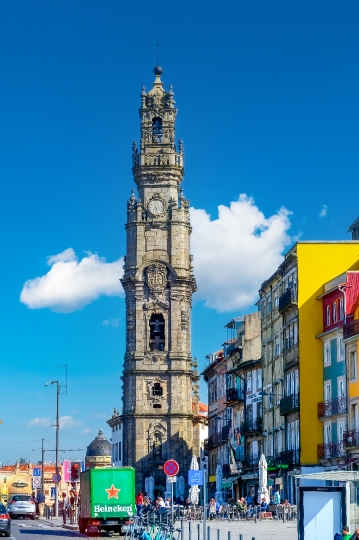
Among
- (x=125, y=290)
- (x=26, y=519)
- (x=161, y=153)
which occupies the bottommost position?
(x=26, y=519)

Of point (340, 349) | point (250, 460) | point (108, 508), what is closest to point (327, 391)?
point (340, 349)

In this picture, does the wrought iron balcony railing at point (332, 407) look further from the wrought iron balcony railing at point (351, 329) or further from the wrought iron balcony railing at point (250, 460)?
the wrought iron balcony railing at point (250, 460)

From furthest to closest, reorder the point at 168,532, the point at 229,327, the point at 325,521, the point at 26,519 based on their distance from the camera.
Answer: the point at 229,327
the point at 26,519
the point at 168,532
the point at 325,521

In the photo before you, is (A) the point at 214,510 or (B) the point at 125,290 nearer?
(A) the point at 214,510

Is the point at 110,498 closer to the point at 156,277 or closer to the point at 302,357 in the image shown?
the point at 302,357

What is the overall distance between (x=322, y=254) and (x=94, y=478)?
26.9 meters

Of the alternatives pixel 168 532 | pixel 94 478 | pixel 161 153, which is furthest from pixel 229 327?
pixel 168 532

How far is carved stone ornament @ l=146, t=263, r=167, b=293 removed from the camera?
10651 centimetres

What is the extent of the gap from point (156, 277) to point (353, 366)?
168 ft

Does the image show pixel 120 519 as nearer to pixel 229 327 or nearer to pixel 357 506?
pixel 357 506

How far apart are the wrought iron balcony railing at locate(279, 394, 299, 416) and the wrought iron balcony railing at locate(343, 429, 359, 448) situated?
8261 millimetres

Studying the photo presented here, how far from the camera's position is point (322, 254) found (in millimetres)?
66625

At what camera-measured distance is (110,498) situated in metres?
44.0

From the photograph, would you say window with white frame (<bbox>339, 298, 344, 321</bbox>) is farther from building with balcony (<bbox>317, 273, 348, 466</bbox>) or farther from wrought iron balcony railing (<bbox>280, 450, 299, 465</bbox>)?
wrought iron balcony railing (<bbox>280, 450, 299, 465</bbox>)
